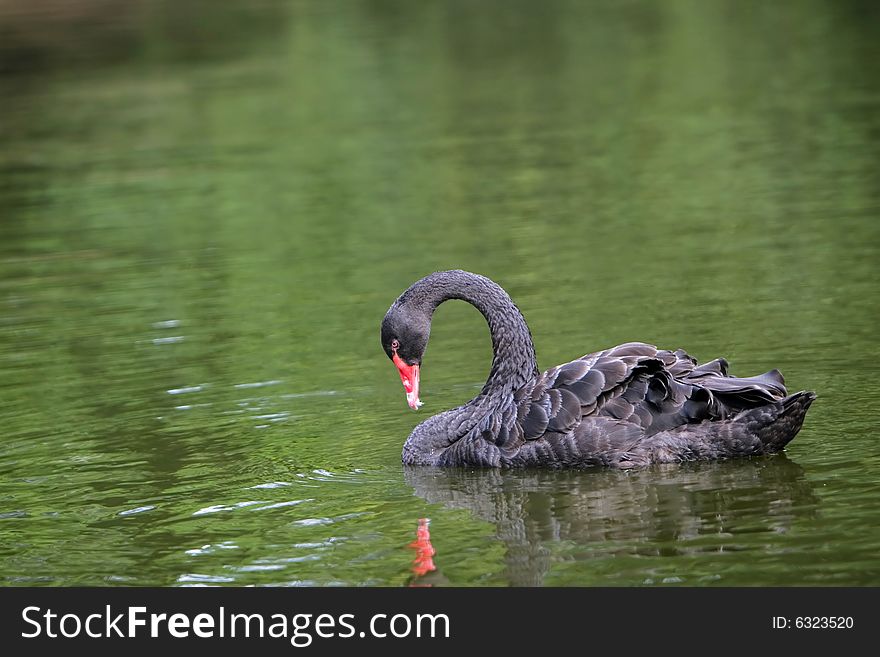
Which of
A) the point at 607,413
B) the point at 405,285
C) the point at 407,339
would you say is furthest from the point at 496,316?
the point at 405,285

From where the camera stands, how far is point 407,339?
825 cm

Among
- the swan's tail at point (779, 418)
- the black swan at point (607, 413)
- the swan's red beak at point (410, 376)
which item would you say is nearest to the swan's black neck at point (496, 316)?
the black swan at point (607, 413)

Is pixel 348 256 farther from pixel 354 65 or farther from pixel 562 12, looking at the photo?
pixel 562 12

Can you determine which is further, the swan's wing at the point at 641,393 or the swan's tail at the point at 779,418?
the swan's wing at the point at 641,393

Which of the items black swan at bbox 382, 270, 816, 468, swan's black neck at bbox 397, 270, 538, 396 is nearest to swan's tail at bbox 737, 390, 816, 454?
black swan at bbox 382, 270, 816, 468

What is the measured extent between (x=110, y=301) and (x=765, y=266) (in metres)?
5.63

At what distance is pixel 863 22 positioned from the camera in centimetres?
2912

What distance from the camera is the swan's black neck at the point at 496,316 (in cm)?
826

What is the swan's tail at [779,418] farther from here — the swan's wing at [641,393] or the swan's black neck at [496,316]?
the swan's black neck at [496,316]

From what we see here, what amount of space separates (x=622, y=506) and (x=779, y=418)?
3.19 ft

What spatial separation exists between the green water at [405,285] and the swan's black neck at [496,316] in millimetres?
635

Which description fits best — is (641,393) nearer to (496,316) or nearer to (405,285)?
(496,316)

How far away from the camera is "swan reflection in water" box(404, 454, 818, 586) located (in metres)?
6.49
